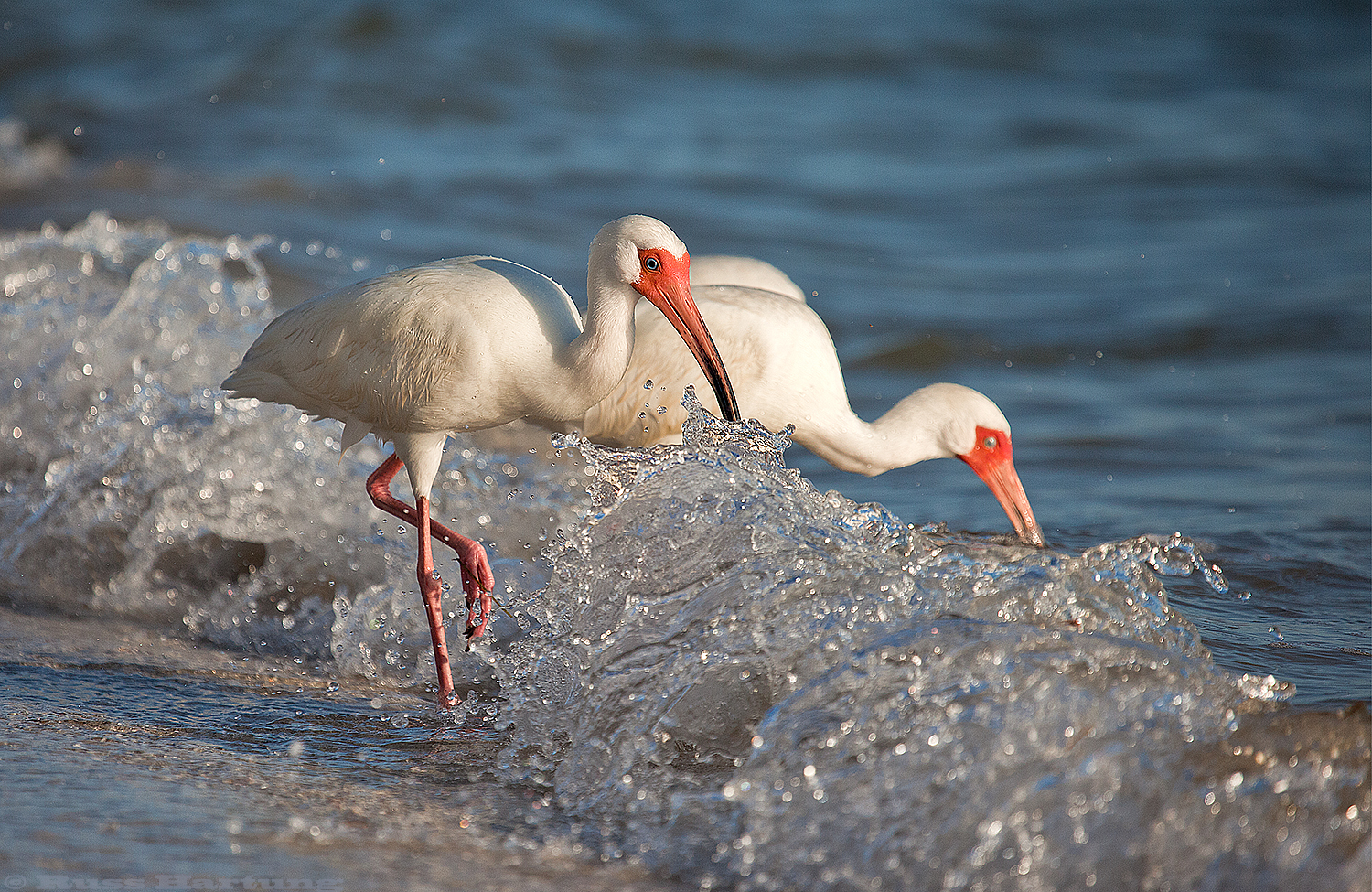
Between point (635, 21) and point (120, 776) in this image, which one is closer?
point (120, 776)

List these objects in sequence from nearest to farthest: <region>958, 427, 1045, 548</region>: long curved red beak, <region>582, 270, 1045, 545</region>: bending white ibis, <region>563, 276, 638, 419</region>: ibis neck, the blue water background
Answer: <region>563, 276, 638, 419</region>: ibis neck
<region>582, 270, 1045, 545</region>: bending white ibis
<region>958, 427, 1045, 548</region>: long curved red beak
the blue water background

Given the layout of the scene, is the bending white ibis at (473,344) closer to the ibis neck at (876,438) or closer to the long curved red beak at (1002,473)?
the ibis neck at (876,438)

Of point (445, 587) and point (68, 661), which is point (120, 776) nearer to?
point (68, 661)

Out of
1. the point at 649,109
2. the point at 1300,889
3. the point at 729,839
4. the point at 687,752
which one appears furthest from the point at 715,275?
the point at 649,109

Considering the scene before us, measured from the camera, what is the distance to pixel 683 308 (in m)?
3.70

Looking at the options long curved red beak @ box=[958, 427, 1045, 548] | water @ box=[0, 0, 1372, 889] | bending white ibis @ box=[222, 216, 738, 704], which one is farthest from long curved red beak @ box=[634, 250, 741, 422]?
long curved red beak @ box=[958, 427, 1045, 548]

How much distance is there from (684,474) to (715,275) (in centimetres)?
195

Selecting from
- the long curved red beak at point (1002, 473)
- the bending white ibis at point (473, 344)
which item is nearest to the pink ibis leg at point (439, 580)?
the bending white ibis at point (473, 344)

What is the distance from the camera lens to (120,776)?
299 centimetres

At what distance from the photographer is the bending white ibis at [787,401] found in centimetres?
444

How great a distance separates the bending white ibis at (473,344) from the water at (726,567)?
320mm

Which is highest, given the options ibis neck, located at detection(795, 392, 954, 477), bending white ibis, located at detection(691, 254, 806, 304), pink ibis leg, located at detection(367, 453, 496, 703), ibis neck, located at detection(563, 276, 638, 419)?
ibis neck, located at detection(563, 276, 638, 419)

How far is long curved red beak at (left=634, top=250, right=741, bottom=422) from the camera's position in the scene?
3658mm

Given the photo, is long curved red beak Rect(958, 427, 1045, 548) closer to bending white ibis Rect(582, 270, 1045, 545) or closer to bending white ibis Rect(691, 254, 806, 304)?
bending white ibis Rect(582, 270, 1045, 545)
